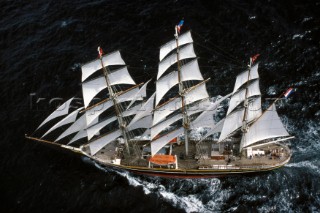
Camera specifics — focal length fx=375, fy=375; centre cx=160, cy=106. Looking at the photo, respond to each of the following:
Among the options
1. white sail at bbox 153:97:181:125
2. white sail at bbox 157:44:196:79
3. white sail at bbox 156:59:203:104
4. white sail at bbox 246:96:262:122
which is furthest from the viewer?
white sail at bbox 246:96:262:122

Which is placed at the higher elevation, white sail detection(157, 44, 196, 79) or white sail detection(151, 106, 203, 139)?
white sail detection(157, 44, 196, 79)

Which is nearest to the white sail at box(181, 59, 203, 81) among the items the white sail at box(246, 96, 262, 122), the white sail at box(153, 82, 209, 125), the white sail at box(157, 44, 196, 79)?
the white sail at box(157, 44, 196, 79)

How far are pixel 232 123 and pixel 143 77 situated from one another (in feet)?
72.3

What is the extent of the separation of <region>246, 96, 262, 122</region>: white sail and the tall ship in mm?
146

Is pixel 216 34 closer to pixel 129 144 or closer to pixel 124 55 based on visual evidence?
pixel 124 55

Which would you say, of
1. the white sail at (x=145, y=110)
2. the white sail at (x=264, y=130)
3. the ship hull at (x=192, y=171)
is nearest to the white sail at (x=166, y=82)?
the white sail at (x=145, y=110)

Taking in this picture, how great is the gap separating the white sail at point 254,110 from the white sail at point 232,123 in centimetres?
114

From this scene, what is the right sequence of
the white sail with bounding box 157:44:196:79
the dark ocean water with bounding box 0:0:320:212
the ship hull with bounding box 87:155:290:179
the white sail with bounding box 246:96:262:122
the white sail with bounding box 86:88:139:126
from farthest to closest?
the ship hull with bounding box 87:155:290:179 < the dark ocean water with bounding box 0:0:320:212 < the white sail with bounding box 86:88:139:126 < the white sail with bounding box 246:96:262:122 < the white sail with bounding box 157:44:196:79

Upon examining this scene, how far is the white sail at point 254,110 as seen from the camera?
55938 mm

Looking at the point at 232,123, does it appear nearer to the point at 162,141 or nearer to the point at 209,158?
the point at 209,158

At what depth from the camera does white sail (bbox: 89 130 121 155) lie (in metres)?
59.3

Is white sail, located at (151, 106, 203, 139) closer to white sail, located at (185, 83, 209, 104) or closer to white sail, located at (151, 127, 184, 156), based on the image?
white sail, located at (151, 127, 184, 156)

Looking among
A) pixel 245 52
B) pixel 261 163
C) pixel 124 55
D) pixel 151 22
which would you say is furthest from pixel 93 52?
pixel 261 163

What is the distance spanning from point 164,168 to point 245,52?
1151 inches
